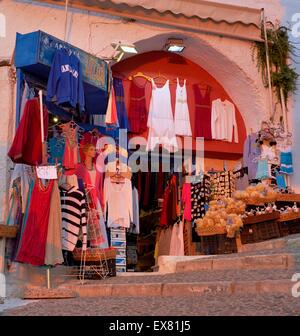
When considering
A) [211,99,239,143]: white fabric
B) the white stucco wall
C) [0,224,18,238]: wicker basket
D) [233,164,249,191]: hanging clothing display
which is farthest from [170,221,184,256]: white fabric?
[0,224,18,238]: wicker basket

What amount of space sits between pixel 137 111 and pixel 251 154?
2.16 m

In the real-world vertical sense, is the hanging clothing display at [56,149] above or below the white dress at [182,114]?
below

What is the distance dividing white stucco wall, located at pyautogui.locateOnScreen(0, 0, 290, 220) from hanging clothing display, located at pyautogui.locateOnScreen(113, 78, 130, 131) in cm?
66

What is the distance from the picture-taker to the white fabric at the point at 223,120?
9984 millimetres

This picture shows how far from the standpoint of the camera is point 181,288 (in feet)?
16.4

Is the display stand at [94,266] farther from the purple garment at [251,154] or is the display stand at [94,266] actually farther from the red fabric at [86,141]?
the purple garment at [251,154]

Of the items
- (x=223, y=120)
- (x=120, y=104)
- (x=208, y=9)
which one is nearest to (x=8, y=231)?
(x=120, y=104)

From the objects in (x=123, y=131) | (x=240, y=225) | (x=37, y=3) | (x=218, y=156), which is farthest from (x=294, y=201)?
(x=37, y=3)

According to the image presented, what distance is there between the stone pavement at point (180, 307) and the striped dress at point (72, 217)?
2117mm

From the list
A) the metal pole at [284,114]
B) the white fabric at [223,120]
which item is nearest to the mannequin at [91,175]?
the white fabric at [223,120]

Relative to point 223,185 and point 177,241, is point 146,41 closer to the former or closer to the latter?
point 223,185

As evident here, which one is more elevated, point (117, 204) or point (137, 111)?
point (137, 111)

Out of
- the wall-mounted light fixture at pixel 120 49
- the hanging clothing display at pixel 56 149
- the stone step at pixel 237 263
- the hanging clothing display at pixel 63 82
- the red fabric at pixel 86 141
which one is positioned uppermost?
the wall-mounted light fixture at pixel 120 49

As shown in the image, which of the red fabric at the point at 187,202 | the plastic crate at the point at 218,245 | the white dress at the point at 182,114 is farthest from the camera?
the white dress at the point at 182,114
